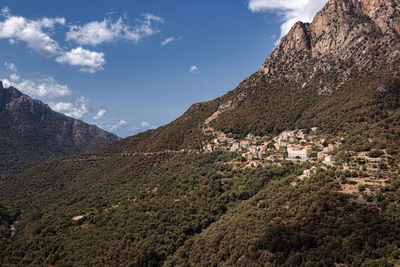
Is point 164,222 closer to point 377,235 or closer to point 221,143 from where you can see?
point 377,235

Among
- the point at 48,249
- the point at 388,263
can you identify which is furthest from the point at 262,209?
the point at 48,249

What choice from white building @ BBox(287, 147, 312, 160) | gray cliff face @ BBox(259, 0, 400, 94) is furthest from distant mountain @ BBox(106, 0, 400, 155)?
white building @ BBox(287, 147, 312, 160)

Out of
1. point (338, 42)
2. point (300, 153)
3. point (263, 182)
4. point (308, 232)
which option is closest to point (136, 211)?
point (263, 182)

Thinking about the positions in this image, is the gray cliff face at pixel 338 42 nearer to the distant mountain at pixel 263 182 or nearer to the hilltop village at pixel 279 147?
the distant mountain at pixel 263 182

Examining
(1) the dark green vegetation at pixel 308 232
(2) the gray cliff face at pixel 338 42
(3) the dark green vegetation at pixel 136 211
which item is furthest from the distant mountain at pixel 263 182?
(2) the gray cliff face at pixel 338 42

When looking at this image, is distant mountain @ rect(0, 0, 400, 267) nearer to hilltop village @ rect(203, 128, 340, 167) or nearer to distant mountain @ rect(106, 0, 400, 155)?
distant mountain @ rect(106, 0, 400, 155)
